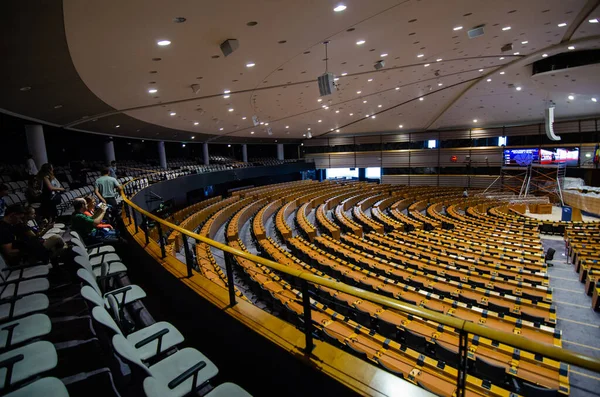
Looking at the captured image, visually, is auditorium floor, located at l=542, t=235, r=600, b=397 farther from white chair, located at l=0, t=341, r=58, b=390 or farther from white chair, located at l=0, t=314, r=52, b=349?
white chair, located at l=0, t=314, r=52, b=349

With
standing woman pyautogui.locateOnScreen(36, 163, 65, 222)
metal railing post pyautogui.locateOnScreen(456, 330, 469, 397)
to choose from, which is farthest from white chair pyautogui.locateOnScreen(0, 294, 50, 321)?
standing woman pyautogui.locateOnScreen(36, 163, 65, 222)

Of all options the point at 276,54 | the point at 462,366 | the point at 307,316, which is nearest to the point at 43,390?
the point at 307,316

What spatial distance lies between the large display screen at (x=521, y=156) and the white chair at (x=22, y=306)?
22.5 meters

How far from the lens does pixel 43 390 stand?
146cm

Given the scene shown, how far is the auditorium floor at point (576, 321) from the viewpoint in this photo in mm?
3877

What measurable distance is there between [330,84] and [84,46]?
4087 mm

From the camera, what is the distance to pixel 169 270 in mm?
2893

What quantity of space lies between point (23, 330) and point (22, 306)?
375 millimetres

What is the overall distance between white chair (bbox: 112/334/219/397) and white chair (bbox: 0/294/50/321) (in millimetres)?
1068

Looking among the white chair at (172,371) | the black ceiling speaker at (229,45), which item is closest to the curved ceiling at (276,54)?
the black ceiling speaker at (229,45)

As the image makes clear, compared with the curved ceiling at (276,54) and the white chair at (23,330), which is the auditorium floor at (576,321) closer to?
the white chair at (23,330)

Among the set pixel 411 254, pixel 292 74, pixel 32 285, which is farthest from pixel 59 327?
pixel 411 254

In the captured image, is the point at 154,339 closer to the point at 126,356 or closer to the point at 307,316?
the point at 126,356

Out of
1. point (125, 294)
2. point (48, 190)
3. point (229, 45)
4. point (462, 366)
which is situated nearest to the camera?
point (462, 366)
